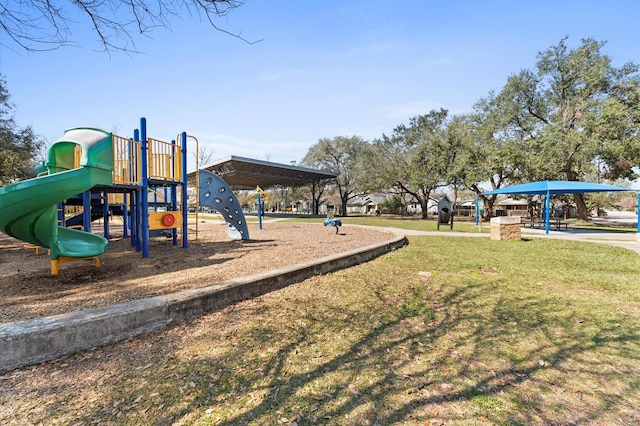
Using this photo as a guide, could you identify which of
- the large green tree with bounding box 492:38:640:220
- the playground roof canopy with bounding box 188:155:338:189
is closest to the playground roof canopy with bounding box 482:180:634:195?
the large green tree with bounding box 492:38:640:220

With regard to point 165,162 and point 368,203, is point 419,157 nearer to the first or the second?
point 165,162

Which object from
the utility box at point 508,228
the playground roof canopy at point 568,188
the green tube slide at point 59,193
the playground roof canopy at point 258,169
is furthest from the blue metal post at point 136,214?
the playground roof canopy at point 568,188

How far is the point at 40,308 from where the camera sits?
375cm

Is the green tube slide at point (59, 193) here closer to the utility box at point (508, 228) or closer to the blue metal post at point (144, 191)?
the blue metal post at point (144, 191)

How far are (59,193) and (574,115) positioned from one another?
2752 centimetres

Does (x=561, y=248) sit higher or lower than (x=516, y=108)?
lower

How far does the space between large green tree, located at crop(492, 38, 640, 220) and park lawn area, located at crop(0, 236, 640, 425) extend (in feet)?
61.7

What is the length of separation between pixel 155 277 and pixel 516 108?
27674 millimetres

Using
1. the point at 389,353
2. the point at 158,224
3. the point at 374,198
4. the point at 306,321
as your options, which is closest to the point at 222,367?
the point at 306,321

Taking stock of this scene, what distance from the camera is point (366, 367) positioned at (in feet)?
8.60

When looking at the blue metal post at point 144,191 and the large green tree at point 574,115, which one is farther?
the large green tree at point 574,115

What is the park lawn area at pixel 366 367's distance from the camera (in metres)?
2.07

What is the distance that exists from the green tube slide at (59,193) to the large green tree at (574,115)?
23596 mm

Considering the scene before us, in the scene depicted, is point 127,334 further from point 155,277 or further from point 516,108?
point 516,108
